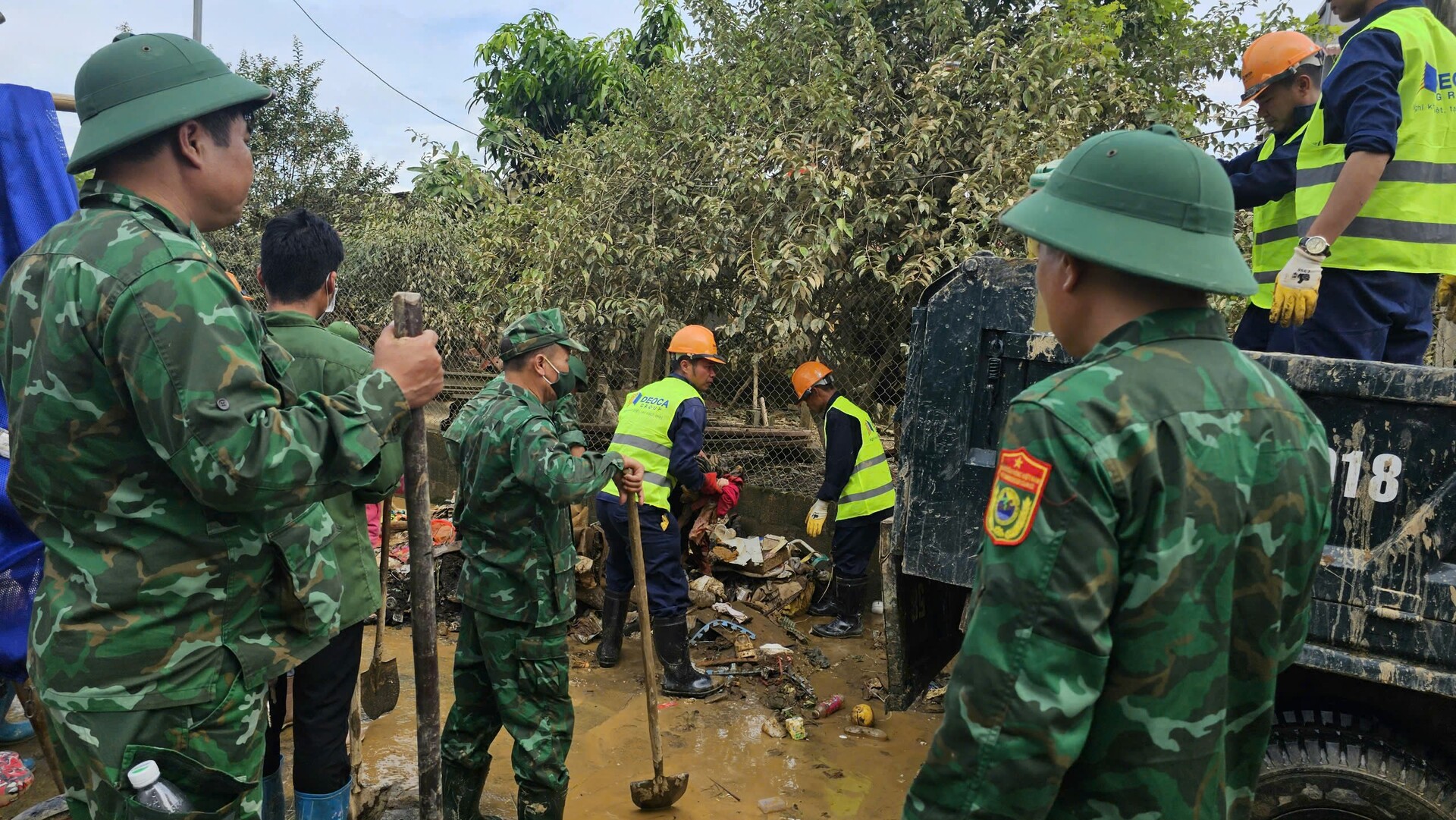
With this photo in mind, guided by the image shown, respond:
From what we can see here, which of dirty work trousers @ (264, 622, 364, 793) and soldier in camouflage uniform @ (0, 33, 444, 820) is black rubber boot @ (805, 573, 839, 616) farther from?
soldier in camouflage uniform @ (0, 33, 444, 820)

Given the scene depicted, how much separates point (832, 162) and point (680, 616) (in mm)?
3152

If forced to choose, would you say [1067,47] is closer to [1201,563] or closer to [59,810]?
[1201,563]

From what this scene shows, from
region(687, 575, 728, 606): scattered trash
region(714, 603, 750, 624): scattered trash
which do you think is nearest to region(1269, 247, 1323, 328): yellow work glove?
region(714, 603, 750, 624): scattered trash

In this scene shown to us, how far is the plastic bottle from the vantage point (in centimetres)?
160

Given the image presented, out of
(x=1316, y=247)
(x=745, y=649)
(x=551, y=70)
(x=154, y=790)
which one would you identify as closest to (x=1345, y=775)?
(x=1316, y=247)

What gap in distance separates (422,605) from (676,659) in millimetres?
2634

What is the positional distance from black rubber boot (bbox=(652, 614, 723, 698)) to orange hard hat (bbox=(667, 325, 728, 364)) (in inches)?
60.4

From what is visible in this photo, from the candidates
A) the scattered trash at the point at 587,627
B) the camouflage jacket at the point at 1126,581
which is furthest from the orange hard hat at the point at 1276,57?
the scattered trash at the point at 587,627

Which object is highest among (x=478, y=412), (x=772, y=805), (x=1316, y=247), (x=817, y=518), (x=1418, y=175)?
(x=1418, y=175)

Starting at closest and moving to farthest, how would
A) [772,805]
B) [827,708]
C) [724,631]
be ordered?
1. [772,805]
2. [827,708]
3. [724,631]

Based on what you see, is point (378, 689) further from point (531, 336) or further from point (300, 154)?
point (300, 154)

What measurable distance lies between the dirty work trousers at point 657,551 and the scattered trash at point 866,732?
109 centimetres

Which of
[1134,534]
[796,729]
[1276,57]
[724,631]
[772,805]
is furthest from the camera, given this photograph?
[724,631]

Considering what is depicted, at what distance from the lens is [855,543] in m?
5.96
